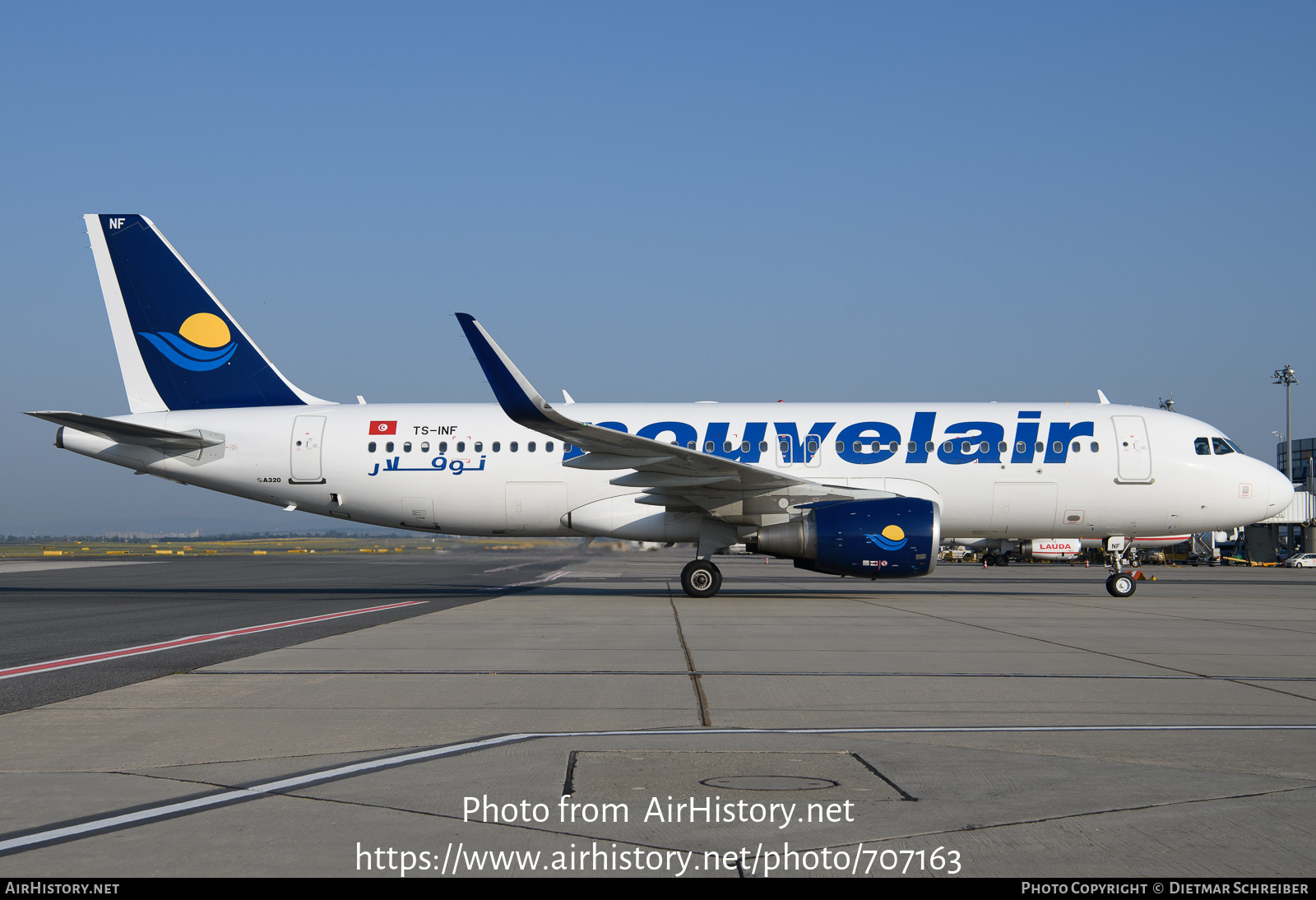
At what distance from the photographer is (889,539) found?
1711cm

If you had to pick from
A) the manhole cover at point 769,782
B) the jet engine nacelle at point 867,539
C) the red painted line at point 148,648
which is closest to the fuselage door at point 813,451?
the jet engine nacelle at point 867,539

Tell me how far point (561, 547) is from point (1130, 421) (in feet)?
72.0

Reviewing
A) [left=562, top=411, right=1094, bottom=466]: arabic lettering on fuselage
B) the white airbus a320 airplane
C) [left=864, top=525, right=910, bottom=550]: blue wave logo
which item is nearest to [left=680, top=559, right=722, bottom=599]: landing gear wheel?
the white airbus a320 airplane

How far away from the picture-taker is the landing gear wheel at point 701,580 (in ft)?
60.6

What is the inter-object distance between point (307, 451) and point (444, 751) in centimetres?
1551

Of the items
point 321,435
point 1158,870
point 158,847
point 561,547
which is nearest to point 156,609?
point 321,435

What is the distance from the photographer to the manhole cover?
4.61 m

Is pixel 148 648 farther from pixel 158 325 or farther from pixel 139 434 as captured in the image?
pixel 158 325

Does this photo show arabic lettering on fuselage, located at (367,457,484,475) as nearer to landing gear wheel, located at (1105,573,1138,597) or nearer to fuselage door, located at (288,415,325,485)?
fuselage door, located at (288,415,325,485)

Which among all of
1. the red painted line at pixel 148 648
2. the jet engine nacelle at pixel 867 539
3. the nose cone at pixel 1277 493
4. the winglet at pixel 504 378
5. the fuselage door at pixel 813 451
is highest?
the winglet at pixel 504 378

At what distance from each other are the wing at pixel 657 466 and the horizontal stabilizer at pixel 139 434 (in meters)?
6.91

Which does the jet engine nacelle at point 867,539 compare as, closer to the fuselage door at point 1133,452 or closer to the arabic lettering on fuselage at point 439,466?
the fuselage door at point 1133,452

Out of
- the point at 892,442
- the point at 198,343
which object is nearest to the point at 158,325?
the point at 198,343

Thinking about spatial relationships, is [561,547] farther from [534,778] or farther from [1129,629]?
[534,778]
